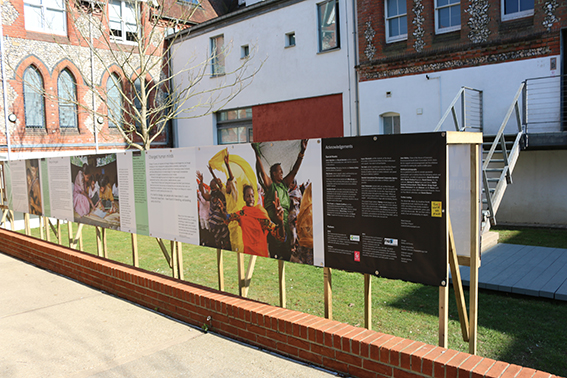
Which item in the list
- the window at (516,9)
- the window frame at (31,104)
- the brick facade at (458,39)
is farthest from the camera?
the window frame at (31,104)

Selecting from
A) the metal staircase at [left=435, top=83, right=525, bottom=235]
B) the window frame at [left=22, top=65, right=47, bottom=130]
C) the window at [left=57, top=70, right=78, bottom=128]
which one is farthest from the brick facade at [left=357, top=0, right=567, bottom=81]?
the window frame at [left=22, top=65, right=47, bottom=130]

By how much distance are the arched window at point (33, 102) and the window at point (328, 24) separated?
11955mm

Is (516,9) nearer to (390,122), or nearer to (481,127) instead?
(481,127)

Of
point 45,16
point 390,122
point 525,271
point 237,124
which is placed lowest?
point 525,271

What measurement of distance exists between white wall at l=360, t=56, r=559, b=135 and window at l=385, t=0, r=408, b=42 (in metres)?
1.47

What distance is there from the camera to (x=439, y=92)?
14.4m

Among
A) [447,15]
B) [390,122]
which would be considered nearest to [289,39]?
[390,122]

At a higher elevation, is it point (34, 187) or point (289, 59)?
point (289, 59)

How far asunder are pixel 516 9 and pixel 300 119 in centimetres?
834

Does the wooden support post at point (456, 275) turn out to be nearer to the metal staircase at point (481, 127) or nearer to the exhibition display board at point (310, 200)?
the exhibition display board at point (310, 200)

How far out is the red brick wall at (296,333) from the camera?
3.25 meters

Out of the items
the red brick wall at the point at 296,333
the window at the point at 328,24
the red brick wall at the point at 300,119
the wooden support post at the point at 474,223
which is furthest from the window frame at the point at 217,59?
the wooden support post at the point at 474,223

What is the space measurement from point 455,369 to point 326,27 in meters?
16.3

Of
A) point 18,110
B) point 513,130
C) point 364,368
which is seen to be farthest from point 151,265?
point 18,110
